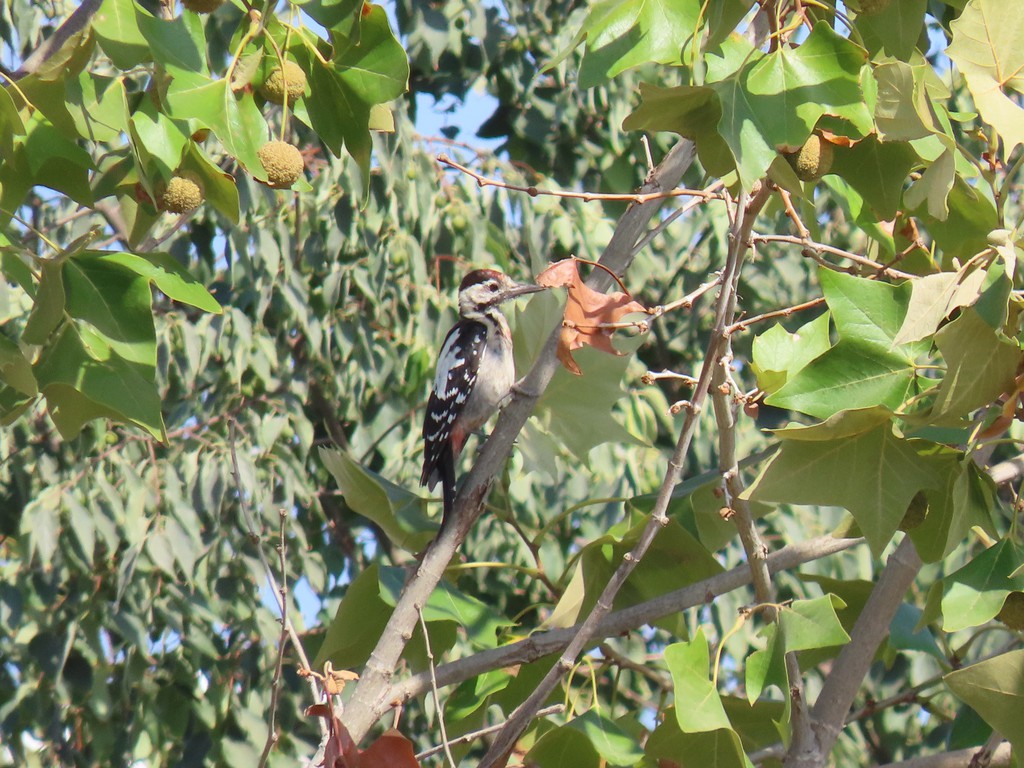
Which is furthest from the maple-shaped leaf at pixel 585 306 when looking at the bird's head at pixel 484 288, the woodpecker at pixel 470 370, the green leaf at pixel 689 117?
the bird's head at pixel 484 288

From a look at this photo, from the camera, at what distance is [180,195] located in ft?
6.93

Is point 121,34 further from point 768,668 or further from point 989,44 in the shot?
point 768,668

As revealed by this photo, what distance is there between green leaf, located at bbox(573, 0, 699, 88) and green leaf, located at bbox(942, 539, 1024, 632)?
909 millimetres

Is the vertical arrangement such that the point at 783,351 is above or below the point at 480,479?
above

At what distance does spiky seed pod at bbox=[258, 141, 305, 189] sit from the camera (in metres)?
2.05

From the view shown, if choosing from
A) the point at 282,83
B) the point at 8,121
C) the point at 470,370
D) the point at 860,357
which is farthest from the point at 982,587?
the point at 470,370

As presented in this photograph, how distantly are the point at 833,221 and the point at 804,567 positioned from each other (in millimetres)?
2102

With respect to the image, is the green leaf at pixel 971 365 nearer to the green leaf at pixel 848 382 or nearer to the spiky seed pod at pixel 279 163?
the green leaf at pixel 848 382

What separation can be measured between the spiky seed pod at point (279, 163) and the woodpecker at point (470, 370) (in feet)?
9.50

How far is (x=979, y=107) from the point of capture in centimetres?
171

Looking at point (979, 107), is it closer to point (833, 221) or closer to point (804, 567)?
point (804, 567)

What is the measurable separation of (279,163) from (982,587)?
1.31 meters

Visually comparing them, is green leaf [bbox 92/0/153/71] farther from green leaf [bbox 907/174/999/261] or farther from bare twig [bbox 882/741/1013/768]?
bare twig [bbox 882/741/1013/768]

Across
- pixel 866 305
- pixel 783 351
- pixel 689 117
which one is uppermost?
pixel 689 117
